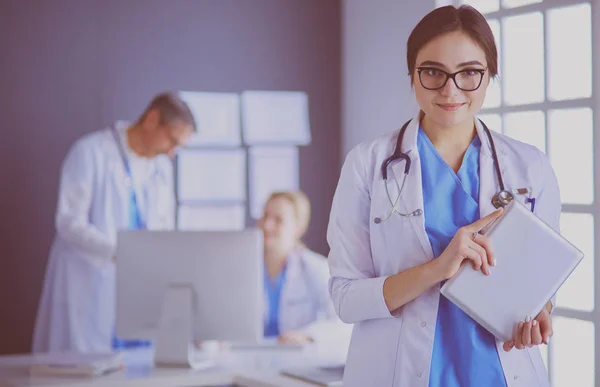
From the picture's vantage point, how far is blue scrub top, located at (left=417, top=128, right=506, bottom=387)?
1502 millimetres

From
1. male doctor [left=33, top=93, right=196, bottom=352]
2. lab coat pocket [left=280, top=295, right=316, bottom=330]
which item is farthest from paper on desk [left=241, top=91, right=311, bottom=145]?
lab coat pocket [left=280, top=295, right=316, bottom=330]

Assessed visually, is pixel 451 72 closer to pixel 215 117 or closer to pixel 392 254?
pixel 392 254

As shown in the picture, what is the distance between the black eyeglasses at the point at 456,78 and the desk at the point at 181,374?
50.3 inches

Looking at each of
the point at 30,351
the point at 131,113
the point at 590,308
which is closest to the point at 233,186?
the point at 131,113

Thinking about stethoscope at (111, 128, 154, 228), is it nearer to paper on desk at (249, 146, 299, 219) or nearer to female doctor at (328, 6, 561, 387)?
paper on desk at (249, 146, 299, 219)

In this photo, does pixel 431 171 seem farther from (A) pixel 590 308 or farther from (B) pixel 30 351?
(B) pixel 30 351

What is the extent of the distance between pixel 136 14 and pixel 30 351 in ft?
6.41

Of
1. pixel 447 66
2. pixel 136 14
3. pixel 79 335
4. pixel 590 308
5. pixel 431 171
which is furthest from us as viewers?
pixel 136 14

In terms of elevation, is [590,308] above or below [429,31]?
below

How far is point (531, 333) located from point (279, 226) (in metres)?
2.64

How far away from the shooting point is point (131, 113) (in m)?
4.48

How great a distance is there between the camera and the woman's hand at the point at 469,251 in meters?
1.42

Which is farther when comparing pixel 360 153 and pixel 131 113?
pixel 131 113

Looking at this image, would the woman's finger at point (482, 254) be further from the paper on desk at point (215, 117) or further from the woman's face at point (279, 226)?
the paper on desk at point (215, 117)
